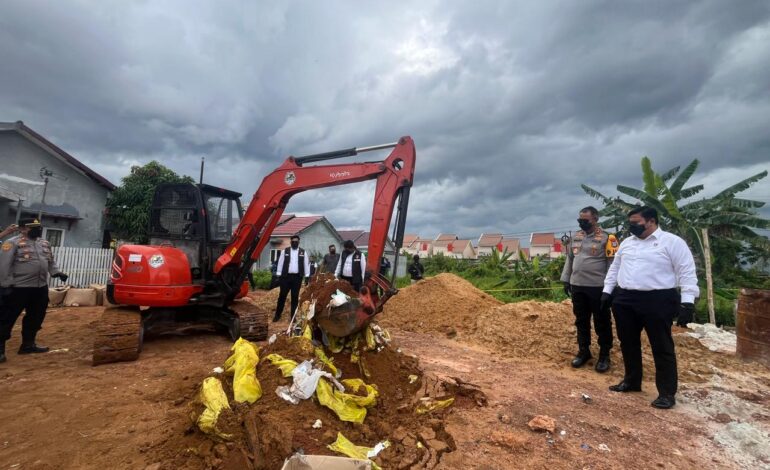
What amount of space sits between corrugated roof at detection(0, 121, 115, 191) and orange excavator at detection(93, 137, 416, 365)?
9959mm

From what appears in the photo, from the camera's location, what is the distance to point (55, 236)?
13078mm

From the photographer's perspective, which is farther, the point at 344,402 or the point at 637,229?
the point at 637,229

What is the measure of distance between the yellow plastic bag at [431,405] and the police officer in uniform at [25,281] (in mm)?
5217

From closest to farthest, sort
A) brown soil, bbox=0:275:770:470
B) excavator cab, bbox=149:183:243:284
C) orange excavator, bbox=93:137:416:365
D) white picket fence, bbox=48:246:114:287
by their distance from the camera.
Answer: brown soil, bbox=0:275:770:470
orange excavator, bbox=93:137:416:365
excavator cab, bbox=149:183:243:284
white picket fence, bbox=48:246:114:287

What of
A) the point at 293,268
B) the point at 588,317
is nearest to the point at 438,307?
the point at 293,268

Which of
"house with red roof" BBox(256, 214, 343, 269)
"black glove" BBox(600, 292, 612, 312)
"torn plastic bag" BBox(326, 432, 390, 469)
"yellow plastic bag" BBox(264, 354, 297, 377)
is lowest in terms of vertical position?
"torn plastic bag" BBox(326, 432, 390, 469)

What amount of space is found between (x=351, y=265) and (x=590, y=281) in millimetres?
4408

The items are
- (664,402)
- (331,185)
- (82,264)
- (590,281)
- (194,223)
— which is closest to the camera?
(664,402)

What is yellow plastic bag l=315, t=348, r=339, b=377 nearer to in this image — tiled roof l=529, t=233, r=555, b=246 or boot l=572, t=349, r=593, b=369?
boot l=572, t=349, r=593, b=369

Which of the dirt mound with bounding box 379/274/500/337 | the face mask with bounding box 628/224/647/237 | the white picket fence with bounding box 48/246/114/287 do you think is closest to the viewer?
the face mask with bounding box 628/224/647/237

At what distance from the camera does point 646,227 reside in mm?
3859

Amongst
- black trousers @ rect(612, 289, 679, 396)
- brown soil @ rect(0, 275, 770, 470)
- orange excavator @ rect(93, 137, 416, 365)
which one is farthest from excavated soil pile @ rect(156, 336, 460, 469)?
black trousers @ rect(612, 289, 679, 396)

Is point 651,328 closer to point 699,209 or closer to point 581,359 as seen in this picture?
point 581,359

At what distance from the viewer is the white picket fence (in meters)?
10.9
